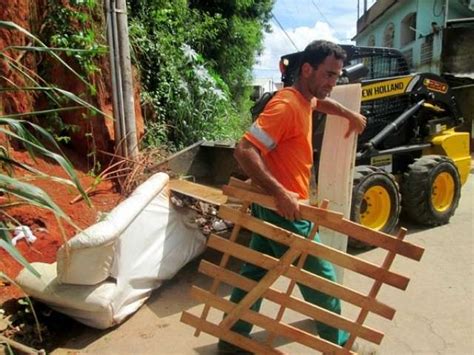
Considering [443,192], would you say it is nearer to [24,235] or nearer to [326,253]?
[326,253]

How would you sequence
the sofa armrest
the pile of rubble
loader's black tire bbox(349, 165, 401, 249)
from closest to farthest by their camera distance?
the sofa armrest < the pile of rubble < loader's black tire bbox(349, 165, 401, 249)

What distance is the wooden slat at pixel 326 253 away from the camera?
7.04 feet

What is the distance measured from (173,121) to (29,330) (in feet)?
15.2

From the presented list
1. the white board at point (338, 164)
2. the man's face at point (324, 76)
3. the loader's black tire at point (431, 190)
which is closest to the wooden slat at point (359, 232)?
the man's face at point (324, 76)

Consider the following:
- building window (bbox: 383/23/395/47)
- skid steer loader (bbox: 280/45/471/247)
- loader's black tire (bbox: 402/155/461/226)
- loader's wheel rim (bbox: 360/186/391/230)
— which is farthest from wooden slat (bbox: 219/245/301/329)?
building window (bbox: 383/23/395/47)

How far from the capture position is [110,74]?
5.33 metres

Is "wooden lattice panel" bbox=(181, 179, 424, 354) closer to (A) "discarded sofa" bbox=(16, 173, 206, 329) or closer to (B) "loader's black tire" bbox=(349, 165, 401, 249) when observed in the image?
(A) "discarded sofa" bbox=(16, 173, 206, 329)

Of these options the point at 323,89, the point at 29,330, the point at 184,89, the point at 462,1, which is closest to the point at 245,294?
the point at 323,89

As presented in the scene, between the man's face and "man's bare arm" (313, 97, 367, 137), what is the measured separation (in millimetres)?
400

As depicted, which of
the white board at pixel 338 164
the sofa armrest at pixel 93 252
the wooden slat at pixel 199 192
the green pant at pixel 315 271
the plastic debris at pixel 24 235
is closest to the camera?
the green pant at pixel 315 271

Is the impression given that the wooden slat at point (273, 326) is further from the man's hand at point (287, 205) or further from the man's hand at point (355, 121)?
the man's hand at point (355, 121)

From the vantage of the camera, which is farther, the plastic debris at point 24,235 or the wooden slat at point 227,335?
the plastic debris at point 24,235

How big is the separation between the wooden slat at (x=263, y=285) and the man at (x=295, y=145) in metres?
0.18

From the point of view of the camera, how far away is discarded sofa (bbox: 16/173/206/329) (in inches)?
115
